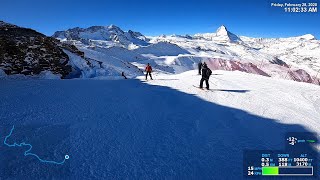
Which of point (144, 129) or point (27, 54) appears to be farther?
point (27, 54)

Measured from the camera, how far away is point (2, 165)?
217 inches

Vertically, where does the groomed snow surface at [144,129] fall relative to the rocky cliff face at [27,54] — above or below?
below

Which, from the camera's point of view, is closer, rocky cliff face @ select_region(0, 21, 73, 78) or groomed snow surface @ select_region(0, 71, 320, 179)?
groomed snow surface @ select_region(0, 71, 320, 179)

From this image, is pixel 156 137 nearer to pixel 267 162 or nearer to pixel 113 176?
pixel 113 176

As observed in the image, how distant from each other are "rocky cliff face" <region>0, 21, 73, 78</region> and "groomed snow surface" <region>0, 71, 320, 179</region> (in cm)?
640

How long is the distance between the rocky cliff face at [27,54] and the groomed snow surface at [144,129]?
6.40 meters

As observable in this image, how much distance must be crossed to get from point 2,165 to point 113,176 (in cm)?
230

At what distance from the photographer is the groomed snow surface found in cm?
591

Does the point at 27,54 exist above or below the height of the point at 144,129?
above

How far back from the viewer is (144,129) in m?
8.55

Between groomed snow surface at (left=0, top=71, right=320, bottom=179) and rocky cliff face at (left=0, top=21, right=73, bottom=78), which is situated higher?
rocky cliff face at (left=0, top=21, right=73, bottom=78)

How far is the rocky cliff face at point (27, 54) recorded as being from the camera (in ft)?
66.1

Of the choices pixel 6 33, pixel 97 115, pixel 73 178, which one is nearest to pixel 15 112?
pixel 97 115

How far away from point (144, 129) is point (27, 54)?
17735 mm
